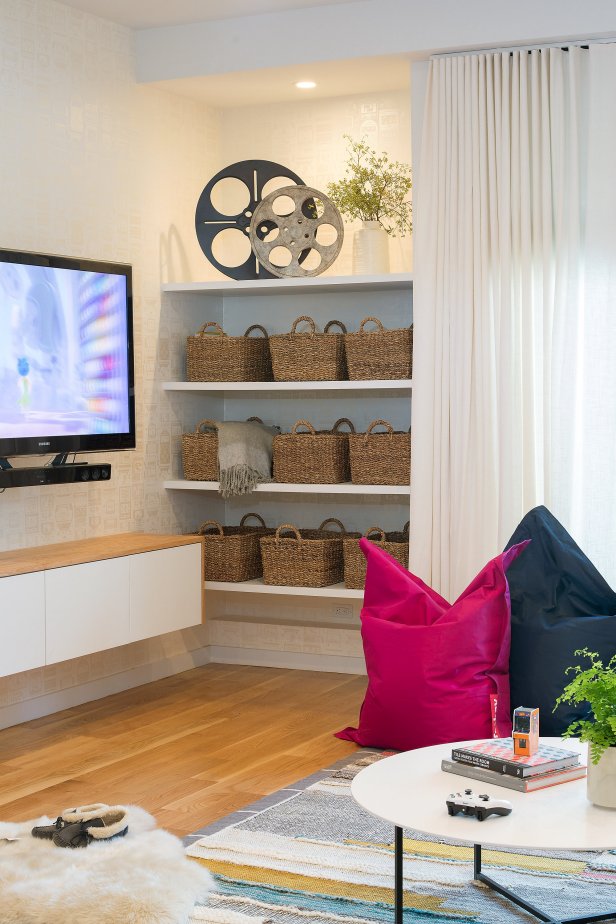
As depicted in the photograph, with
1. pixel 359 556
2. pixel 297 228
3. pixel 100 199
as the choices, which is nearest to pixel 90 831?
pixel 359 556

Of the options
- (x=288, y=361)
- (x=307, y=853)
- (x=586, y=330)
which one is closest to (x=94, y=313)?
(x=288, y=361)

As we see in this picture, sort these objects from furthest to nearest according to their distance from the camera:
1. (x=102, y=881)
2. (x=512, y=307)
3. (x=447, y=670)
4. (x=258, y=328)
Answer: (x=258, y=328) → (x=512, y=307) → (x=447, y=670) → (x=102, y=881)

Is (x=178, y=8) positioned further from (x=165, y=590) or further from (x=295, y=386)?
(x=165, y=590)

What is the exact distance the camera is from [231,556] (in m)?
5.20

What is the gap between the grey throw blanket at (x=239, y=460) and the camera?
5.11 m

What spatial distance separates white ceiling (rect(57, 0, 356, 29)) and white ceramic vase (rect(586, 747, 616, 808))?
3.31m

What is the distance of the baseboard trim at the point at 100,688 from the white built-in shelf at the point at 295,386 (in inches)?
47.6

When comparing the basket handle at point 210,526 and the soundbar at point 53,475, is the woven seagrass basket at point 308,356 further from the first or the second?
the soundbar at point 53,475

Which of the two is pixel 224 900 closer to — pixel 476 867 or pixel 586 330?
pixel 476 867

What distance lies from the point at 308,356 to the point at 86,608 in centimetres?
147

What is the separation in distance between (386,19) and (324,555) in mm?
2147

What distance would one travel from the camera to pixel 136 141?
5094 millimetres

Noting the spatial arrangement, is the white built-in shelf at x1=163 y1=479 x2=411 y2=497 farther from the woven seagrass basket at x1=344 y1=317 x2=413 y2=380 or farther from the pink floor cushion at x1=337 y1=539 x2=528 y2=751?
the pink floor cushion at x1=337 y1=539 x2=528 y2=751

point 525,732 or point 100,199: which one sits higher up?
point 100,199
